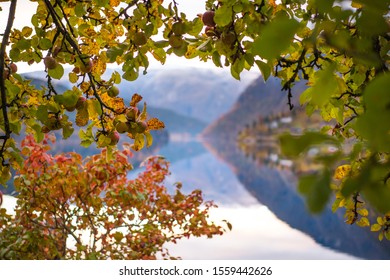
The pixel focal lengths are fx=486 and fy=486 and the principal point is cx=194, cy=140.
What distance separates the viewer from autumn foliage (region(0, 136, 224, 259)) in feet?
8.86

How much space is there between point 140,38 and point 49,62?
21 cm

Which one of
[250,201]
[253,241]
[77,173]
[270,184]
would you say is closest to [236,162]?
[270,184]

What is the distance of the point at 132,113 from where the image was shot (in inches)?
40.5

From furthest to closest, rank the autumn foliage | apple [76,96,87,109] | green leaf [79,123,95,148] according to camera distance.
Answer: the autumn foliage < green leaf [79,123,95,148] < apple [76,96,87,109]

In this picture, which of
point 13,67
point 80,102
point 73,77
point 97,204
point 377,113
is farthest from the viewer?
point 97,204

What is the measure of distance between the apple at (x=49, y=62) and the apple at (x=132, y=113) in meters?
0.18

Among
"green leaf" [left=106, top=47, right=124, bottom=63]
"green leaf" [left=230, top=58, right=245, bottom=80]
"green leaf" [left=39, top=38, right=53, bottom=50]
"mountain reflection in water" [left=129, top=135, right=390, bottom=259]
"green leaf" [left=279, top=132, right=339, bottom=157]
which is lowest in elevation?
"green leaf" [left=279, top=132, right=339, bottom=157]

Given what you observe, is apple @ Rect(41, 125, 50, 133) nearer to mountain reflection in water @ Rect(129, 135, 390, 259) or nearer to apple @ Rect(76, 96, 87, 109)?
apple @ Rect(76, 96, 87, 109)

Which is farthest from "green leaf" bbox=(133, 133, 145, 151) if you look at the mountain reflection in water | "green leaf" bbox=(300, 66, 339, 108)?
the mountain reflection in water

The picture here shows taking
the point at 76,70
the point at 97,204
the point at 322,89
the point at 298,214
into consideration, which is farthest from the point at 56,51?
the point at 298,214

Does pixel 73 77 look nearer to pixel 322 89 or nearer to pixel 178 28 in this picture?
pixel 178 28

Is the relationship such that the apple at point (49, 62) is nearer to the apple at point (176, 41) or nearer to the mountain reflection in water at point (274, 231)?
the apple at point (176, 41)

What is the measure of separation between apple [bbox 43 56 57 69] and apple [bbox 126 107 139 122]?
0.60 feet
